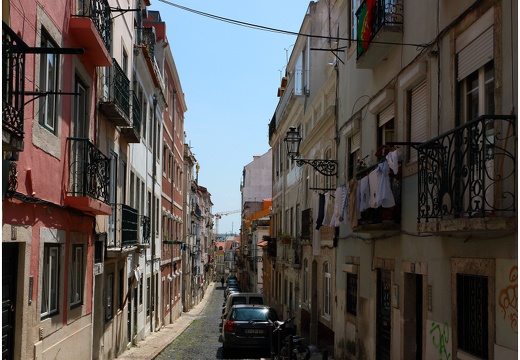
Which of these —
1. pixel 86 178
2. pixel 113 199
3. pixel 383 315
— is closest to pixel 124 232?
pixel 113 199

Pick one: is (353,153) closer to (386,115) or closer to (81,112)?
(386,115)

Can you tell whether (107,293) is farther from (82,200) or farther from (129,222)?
(82,200)

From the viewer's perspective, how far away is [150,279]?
24500 mm

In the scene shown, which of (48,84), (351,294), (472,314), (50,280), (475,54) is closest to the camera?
(475,54)

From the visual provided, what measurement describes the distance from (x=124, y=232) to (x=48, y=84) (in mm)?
7182

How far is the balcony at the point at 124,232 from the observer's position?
609 inches

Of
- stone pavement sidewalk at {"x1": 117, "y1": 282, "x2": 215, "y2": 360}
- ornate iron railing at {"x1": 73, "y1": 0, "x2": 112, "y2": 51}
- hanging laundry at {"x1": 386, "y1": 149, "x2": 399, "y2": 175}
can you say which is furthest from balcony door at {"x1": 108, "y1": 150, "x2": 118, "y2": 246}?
hanging laundry at {"x1": 386, "y1": 149, "x2": 399, "y2": 175}

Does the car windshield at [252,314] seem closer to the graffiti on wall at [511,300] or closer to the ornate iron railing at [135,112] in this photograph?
the ornate iron railing at [135,112]

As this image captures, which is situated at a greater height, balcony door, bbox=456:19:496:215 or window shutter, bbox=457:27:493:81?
window shutter, bbox=457:27:493:81

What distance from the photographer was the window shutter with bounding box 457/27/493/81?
7.75 metres

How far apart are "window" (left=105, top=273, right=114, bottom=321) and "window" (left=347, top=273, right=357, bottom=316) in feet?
17.9

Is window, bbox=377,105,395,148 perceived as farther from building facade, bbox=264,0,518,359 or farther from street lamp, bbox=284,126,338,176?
street lamp, bbox=284,126,338,176

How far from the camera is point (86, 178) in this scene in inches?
458

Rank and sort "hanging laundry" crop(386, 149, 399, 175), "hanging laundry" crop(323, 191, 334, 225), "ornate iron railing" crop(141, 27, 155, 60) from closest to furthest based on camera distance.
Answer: "hanging laundry" crop(386, 149, 399, 175)
"hanging laundry" crop(323, 191, 334, 225)
"ornate iron railing" crop(141, 27, 155, 60)
